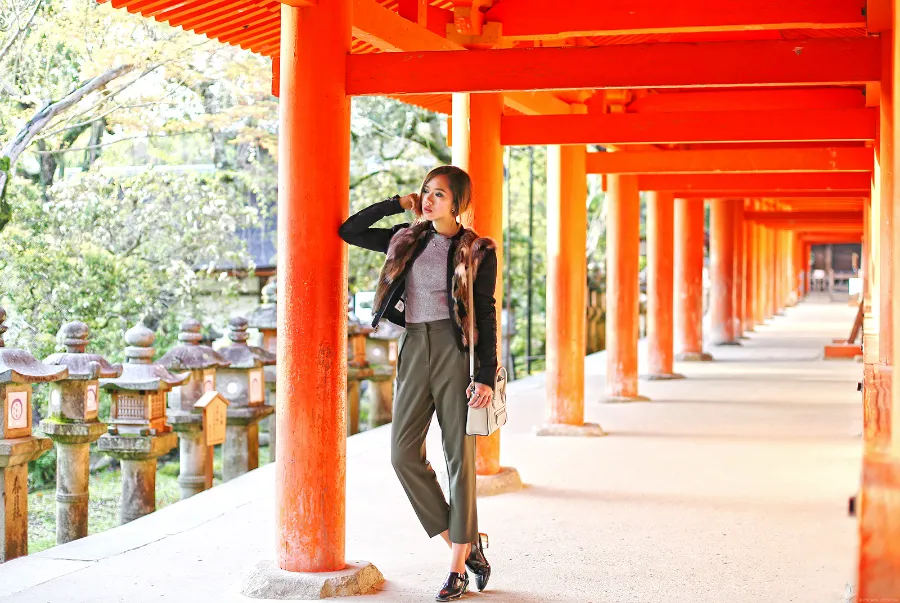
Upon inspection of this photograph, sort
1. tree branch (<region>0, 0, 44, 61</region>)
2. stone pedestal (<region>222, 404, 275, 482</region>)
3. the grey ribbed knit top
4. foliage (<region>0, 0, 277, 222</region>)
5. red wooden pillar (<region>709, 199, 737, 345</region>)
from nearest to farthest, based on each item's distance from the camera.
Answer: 1. the grey ribbed knit top
2. stone pedestal (<region>222, 404, 275, 482</region>)
3. tree branch (<region>0, 0, 44, 61</region>)
4. foliage (<region>0, 0, 277, 222</region>)
5. red wooden pillar (<region>709, 199, 737, 345</region>)

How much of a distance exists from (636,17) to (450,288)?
3.19m

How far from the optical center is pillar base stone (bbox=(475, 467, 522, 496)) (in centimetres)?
614

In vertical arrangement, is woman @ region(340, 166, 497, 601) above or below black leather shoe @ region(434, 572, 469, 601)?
above

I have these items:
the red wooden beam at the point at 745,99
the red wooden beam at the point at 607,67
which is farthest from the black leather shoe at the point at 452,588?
the red wooden beam at the point at 745,99

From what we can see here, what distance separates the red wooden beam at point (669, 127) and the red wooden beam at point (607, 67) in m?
2.01

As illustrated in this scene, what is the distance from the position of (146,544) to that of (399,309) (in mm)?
1726

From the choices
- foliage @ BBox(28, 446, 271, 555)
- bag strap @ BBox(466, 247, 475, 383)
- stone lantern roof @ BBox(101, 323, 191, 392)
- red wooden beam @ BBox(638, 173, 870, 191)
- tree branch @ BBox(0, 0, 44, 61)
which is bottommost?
foliage @ BBox(28, 446, 271, 555)

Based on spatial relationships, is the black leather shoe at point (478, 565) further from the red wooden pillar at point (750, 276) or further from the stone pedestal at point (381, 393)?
the red wooden pillar at point (750, 276)

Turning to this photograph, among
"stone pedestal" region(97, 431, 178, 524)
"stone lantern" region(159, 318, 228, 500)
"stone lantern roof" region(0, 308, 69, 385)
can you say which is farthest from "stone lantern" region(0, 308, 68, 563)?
"stone lantern" region(159, 318, 228, 500)

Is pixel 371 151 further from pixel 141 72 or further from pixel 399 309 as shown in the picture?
pixel 399 309

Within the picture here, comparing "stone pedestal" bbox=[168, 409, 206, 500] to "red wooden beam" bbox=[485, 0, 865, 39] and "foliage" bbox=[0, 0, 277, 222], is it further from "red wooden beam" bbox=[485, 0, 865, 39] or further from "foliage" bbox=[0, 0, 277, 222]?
"red wooden beam" bbox=[485, 0, 865, 39]

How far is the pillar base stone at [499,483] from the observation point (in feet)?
20.2

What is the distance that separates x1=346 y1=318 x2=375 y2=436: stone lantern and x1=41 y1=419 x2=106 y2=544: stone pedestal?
4040 mm

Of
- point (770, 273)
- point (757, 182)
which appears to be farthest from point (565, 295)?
point (770, 273)
